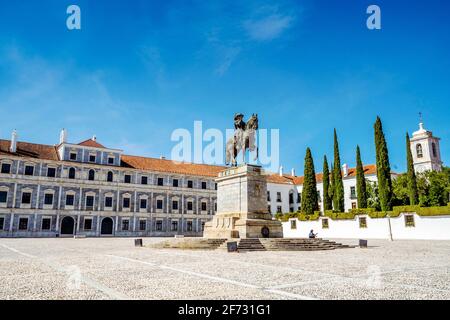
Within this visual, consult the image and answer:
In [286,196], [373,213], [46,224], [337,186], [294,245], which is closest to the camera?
[294,245]

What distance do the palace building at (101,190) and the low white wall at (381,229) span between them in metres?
14.9

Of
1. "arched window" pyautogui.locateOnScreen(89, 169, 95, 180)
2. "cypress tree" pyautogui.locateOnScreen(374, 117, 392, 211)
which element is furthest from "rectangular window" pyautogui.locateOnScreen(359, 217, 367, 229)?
"arched window" pyautogui.locateOnScreen(89, 169, 95, 180)

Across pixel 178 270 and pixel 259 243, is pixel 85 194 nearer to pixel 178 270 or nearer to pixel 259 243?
pixel 259 243

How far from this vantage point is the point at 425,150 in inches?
2163

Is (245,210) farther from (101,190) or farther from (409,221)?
(101,190)

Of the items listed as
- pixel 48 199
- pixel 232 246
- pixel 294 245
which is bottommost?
pixel 294 245

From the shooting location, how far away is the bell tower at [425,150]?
54497mm

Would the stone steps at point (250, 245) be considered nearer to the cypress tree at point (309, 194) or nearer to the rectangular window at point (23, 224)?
the cypress tree at point (309, 194)

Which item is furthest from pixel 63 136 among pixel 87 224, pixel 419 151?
pixel 419 151

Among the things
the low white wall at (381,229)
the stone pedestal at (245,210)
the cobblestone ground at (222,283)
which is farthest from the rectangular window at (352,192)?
the cobblestone ground at (222,283)

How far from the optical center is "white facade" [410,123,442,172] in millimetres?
54491

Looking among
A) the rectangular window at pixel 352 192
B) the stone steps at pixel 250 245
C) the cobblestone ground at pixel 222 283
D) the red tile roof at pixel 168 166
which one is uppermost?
the red tile roof at pixel 168 166

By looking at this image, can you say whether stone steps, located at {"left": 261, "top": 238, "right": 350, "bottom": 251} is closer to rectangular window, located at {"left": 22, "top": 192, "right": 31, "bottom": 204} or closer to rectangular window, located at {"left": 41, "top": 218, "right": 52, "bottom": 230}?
rectangular window, located at {"left": 41, "top": 218, "right": 52, "bottom": 230}

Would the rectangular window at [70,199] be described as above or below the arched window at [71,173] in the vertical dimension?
→ below
